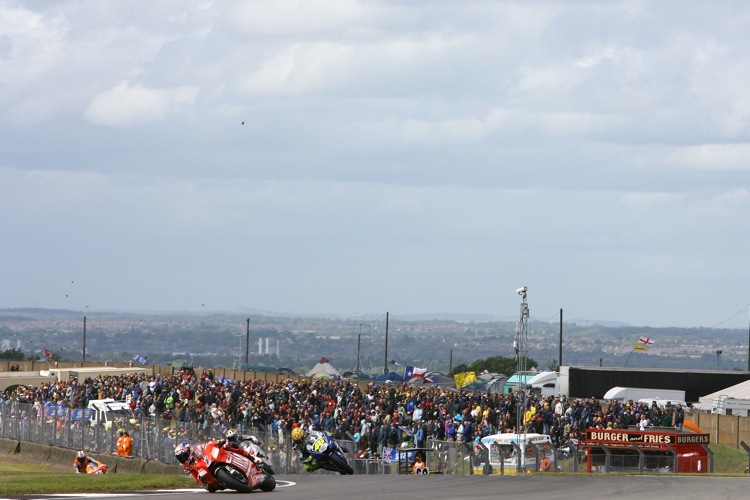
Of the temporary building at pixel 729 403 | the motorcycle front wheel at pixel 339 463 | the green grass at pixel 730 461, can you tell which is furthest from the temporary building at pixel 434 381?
the motorcycle front wheel at pixel 339 463

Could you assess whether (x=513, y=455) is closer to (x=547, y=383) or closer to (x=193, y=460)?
(x=193, y=460)

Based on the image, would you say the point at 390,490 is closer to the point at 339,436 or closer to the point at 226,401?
the point at 339,436

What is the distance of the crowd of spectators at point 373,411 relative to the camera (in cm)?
3303

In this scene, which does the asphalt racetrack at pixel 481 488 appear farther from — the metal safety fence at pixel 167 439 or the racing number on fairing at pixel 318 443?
the metal safety fence at pixel 167 439

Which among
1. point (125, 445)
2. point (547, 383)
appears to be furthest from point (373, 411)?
point (547, 383)

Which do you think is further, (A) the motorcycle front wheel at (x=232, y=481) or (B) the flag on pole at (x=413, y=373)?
(B) the flag on pole at (x=413, y=373)

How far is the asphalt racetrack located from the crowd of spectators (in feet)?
16.5

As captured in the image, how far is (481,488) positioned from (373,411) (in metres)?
15.1

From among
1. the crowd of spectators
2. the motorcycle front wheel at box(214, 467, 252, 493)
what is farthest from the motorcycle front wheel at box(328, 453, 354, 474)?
the motorcycle front wheel at box(214, 467, 252, 493)

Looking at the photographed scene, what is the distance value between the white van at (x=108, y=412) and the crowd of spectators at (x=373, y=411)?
2.16ft

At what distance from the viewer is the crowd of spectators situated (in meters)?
33.0

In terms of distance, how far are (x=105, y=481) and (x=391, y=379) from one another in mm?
43692

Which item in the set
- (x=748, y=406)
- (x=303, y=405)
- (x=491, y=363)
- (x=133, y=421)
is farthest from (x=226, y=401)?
(x=491, y=363)

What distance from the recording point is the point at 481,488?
20922 mm
